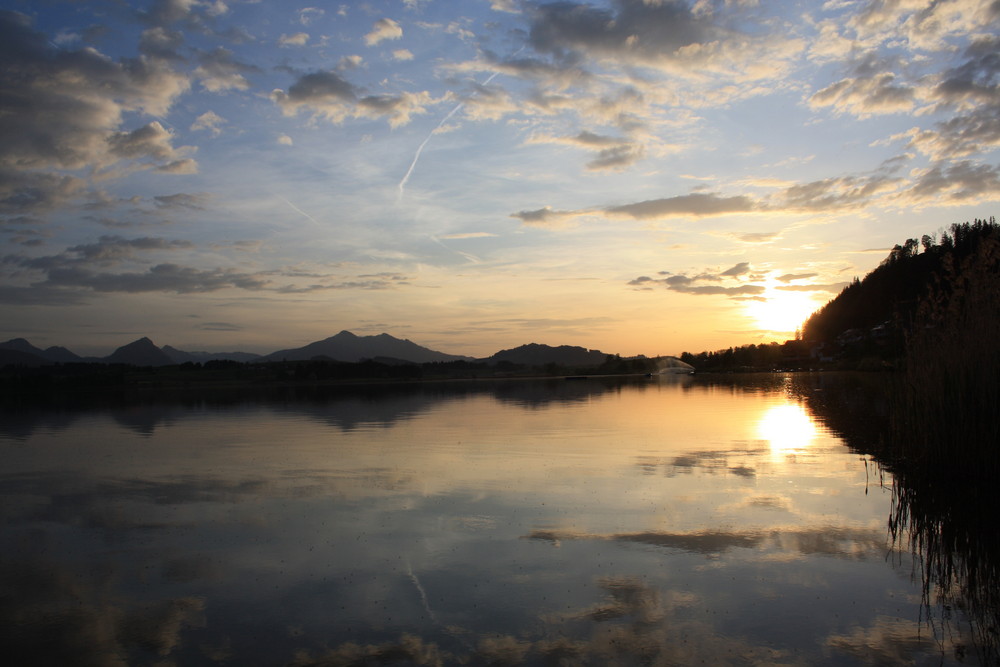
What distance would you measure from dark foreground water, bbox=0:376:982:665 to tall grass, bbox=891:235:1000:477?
51.5 inches

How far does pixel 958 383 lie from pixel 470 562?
403 inches

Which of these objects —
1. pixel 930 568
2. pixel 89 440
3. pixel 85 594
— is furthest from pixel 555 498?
pixel 89 440

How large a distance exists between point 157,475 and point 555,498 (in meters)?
10.1

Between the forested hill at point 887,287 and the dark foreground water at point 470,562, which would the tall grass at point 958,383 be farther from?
the forested hill at point 887,287

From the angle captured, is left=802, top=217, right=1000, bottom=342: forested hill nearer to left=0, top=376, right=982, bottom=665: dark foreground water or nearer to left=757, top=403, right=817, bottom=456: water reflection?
left=757, top=403, right=817, bottom=456: water reflection

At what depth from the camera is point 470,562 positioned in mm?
8852

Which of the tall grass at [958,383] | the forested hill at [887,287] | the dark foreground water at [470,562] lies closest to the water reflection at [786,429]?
the dark foreground water at [470,562]

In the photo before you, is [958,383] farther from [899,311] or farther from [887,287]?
[887,287]

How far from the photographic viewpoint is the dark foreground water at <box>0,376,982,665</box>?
636 centimetres

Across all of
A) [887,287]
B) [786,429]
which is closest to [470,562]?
[786,429]

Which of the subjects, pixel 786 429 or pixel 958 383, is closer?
pixel 958 383

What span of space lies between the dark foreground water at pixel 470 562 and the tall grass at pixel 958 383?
4.29 feet

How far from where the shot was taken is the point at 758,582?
7.86 meters

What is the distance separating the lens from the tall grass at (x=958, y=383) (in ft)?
41.3
